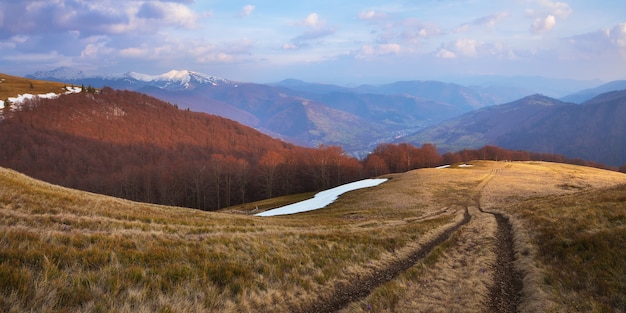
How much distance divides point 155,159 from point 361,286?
154112 millimetres

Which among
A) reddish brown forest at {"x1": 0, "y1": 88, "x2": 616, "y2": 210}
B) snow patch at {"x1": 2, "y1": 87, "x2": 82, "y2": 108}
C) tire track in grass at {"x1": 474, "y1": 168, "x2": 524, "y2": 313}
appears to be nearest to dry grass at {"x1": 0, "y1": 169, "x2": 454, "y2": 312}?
tire track in grass at {"x1": 474, "y1": 168, "x2": 524, "y2": 313}

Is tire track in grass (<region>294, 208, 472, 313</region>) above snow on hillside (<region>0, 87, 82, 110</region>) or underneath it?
underneath

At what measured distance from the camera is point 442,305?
11.2m

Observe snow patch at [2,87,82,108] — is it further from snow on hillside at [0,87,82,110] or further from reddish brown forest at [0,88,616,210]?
reddish brown forest at [0,88,616,210]

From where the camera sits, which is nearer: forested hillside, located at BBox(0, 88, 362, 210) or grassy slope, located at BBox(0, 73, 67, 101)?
forested hillside, located at BBox(0, 88, 362, 210)

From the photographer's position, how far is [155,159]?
143500mm

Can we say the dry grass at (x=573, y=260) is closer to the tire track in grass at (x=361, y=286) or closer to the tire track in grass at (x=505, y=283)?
the tire track in grass at (x=505, y=283)

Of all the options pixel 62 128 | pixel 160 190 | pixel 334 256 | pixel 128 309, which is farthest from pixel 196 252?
pixel 62 128

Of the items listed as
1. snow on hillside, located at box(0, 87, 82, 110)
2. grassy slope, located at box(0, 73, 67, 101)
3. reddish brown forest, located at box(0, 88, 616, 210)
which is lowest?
reddish brown forest, located at box(0, 88, 616, 210)

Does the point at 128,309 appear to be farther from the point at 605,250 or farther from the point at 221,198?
the point at 221,198

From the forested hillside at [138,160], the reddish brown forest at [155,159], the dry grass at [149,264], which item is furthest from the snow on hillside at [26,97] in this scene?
the dry grass at [149,264]

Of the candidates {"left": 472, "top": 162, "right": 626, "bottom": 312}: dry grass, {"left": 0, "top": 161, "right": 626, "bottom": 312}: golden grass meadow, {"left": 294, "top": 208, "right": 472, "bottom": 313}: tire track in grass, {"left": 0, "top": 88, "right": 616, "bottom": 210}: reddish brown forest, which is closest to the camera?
{"left": 0, "top": 161, "right": 626, "bottom": 312}: golden grass meadow

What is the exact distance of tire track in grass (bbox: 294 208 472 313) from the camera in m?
10.5

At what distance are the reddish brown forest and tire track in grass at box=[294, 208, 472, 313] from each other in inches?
3568
